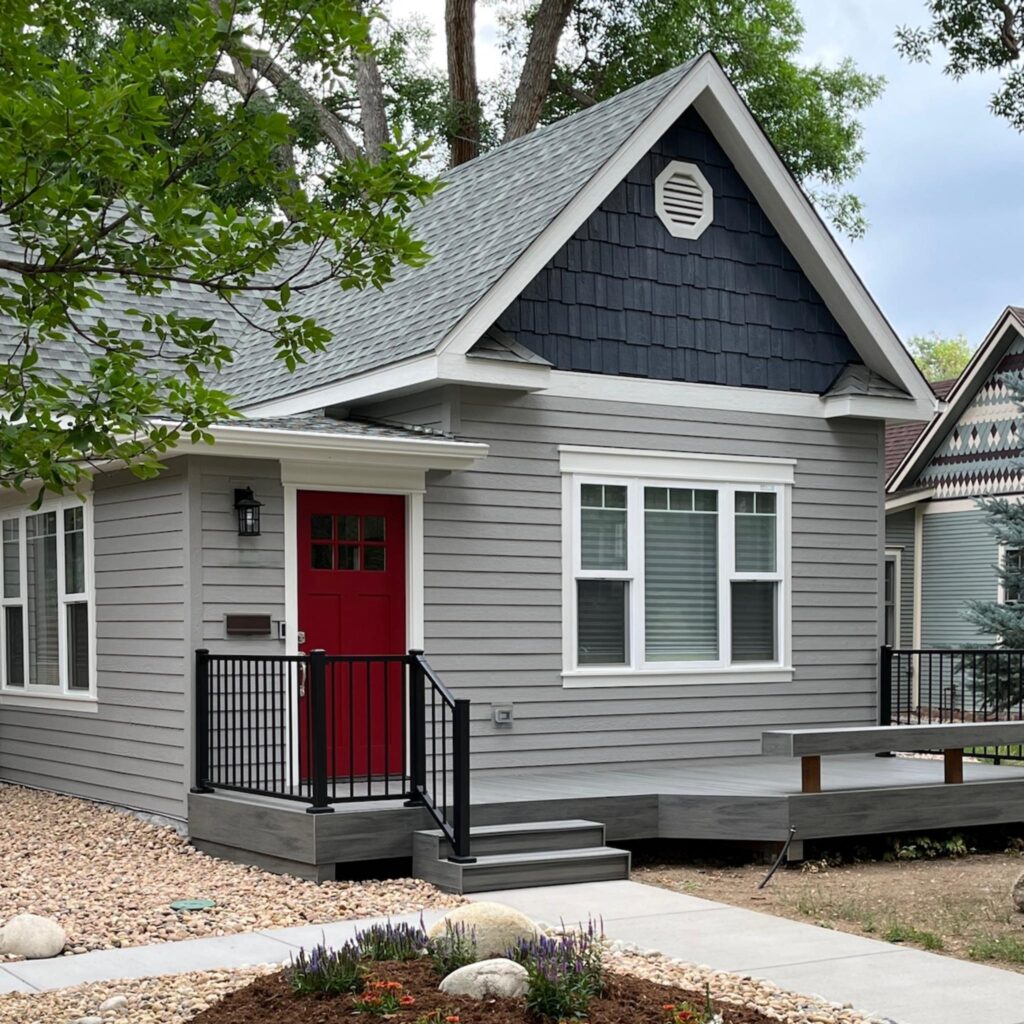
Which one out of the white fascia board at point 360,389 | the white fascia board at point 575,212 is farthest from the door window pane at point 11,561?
the white fascia board at point 575,212

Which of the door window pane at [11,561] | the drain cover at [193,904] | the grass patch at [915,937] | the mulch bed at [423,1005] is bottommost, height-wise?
the grass patch at [915,937]

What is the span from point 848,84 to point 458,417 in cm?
1952

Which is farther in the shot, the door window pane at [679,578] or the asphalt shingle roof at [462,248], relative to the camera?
the door window pane at [679,578]

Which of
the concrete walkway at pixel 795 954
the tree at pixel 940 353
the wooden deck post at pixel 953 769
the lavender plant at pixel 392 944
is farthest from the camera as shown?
the tree at pixel 940 353

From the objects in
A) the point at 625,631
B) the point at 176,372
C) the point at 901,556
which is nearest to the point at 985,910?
the point at 625,631

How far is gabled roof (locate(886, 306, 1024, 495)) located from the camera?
72.9 ft

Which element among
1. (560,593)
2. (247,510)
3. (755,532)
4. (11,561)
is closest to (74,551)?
(11,561)

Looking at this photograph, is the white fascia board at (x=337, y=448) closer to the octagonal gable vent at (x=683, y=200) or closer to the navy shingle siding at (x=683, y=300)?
the navy shingle siding at (x=683, y=300)

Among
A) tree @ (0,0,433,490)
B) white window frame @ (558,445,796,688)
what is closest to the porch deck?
white window frame @ (558,445,796,688)

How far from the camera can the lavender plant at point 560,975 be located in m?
5.55

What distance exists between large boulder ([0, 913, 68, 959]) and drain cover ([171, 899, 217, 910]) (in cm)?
110

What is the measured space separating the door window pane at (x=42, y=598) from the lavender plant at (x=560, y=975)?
7.39 meters

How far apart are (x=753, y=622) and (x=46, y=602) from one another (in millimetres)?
5898

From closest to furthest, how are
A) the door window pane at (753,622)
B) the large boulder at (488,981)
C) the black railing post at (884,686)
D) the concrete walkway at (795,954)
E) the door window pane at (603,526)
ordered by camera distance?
Result: the large boulder at (488,981)
the concrete walkway at (795,954)
the door window pane at (603,526)
the door window pane at (753,622)
the black railing post at (884,686)
